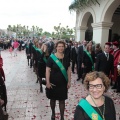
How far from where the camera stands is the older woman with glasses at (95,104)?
194cm

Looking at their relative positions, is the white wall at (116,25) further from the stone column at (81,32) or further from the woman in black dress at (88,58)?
the woman in black dress at (88,58)

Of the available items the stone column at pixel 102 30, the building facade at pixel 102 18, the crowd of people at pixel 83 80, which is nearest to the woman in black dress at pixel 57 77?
the crowd of people at pixel 83 80

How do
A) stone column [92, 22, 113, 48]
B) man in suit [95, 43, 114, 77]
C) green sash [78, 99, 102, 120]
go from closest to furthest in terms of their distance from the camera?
green sash [78, 99, 102, 120] → man in suit [95, 43, 114, 77] → stone column [92, 22, 113, 48]

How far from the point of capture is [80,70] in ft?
27.6

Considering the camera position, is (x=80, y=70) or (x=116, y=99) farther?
(x=80, y=70)

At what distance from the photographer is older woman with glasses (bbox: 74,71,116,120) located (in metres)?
1.94

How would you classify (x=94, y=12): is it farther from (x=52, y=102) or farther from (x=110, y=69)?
(x=52, y=102)

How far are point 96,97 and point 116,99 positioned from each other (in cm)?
426

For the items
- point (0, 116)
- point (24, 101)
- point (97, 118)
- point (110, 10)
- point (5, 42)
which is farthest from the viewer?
point (5, 42)

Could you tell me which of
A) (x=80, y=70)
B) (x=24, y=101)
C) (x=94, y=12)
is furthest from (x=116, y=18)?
(x=24, y=101)

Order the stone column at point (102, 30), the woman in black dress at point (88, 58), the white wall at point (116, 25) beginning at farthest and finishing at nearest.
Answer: the white wall at point (116, 25) → the stone column at point (102, 30) → the woman in black dress at point (88, 58)

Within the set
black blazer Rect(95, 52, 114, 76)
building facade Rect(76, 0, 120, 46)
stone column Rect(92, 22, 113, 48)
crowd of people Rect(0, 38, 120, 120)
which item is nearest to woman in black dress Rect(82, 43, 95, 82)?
crowd of people Rect(0, 38, 120, 120)

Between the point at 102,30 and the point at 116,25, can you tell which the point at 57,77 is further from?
the point at 116,25

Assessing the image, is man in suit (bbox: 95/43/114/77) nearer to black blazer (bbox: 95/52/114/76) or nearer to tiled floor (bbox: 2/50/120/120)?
black blazer (bbox: 95/52/114/76)
